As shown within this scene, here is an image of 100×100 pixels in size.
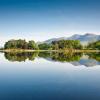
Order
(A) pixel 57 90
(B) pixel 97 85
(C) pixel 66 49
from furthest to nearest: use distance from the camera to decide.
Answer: (C) pixel 66 49
(B) pixel 97 85
(A) pixel 57 90

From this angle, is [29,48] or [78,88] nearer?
[78,88]

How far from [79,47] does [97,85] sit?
7709 cm

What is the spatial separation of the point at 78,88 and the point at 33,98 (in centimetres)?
252

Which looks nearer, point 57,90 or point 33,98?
point 33,98

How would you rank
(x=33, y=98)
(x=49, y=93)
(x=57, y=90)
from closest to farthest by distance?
(x=33, y=98), (x=49, y=93), (x=57, y=90)

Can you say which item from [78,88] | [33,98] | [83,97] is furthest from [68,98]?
[78,88]

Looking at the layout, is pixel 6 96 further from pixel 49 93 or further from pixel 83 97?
pixel 83 97

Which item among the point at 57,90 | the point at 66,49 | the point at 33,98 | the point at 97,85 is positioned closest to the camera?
the point at 33,98

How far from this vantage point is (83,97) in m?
7.68

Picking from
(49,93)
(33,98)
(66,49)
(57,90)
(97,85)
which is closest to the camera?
(33,98)

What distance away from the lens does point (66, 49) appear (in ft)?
274

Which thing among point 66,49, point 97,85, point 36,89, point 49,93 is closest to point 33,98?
point 49,93

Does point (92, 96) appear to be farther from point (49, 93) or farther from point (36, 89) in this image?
point (36, 89)

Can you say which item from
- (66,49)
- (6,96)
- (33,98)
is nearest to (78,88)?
(33,98)
